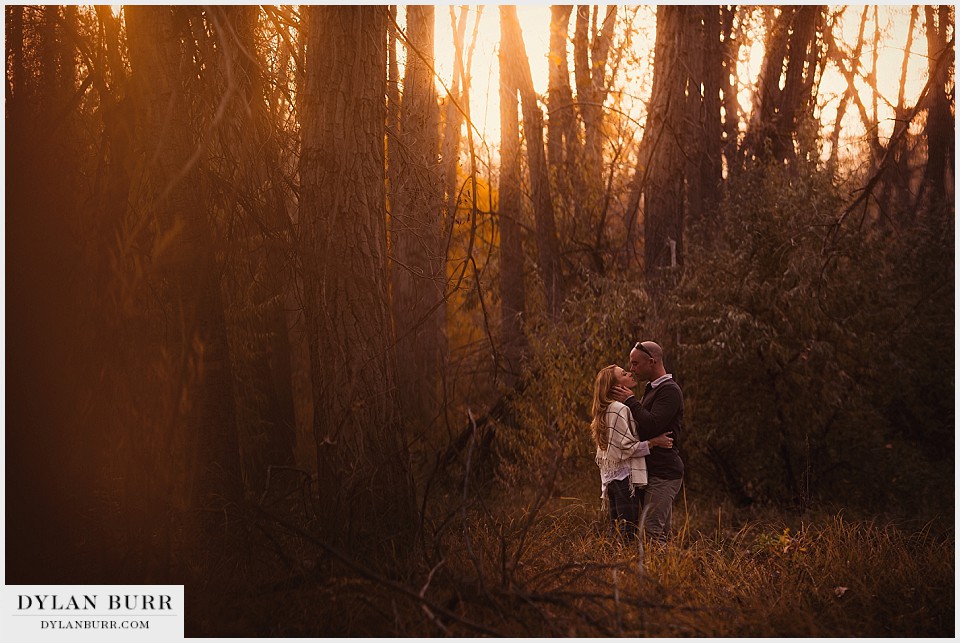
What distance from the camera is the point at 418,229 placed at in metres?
5.64

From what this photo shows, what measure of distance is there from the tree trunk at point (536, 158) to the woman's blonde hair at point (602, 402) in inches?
214

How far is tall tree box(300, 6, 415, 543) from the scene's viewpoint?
4.80 metres

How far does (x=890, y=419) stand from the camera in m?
12.2

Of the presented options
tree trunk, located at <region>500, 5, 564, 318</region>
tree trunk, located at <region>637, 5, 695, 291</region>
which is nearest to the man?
tree trunk, located at <region>637, 5, 695, 291</region>

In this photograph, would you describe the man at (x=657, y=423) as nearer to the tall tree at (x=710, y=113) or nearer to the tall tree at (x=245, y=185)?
the tall tree at (x=245, y=185)

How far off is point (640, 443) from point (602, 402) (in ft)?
1.35

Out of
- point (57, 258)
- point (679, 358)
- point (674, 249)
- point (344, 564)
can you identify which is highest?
point (674, 249)

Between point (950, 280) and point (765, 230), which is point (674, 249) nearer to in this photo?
point (765, 230)

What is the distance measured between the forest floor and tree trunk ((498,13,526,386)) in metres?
8.62

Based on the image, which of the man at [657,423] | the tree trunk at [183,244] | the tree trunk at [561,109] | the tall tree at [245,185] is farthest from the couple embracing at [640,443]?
the tree trunk at [561,109]

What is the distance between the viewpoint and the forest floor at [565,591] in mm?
4105

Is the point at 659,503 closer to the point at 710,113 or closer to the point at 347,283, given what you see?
the point at 347,283

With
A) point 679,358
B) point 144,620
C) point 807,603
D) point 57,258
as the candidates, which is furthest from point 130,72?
point 679,358

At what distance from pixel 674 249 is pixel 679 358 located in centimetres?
148
